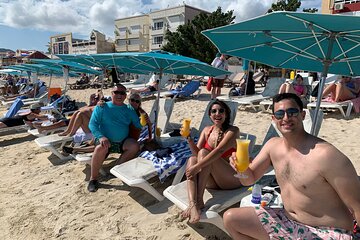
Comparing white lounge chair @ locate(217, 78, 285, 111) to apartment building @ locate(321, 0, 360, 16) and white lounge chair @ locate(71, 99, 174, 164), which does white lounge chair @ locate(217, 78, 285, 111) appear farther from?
apartment building @ locate(321, 0, 360, 16)

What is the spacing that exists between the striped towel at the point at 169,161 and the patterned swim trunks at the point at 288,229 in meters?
1.67

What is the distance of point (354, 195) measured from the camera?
163 cm

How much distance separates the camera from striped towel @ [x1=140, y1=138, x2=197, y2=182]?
3.65 metres

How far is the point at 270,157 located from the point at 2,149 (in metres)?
6.43

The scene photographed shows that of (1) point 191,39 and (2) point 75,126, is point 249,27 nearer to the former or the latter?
(2) point 75,126

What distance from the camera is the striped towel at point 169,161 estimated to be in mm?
3650

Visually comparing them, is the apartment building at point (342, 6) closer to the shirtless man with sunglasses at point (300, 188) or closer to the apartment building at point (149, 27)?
the shirtless man with sunglasses at point (300, 188)

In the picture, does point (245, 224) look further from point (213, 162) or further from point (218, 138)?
point (218, 138)

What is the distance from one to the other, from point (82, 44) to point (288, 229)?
67.7 metres

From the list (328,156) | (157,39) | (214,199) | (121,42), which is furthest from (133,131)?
(121,42)

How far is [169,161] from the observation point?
372 centimetres

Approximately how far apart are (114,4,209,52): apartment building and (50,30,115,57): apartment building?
3.59 m

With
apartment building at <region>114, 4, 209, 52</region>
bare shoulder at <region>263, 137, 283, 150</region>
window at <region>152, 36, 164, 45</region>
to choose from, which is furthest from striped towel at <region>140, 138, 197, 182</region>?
window at <region>152, 36, 164, 45</region>

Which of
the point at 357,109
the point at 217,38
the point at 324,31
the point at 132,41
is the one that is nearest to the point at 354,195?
the point at 324,31
